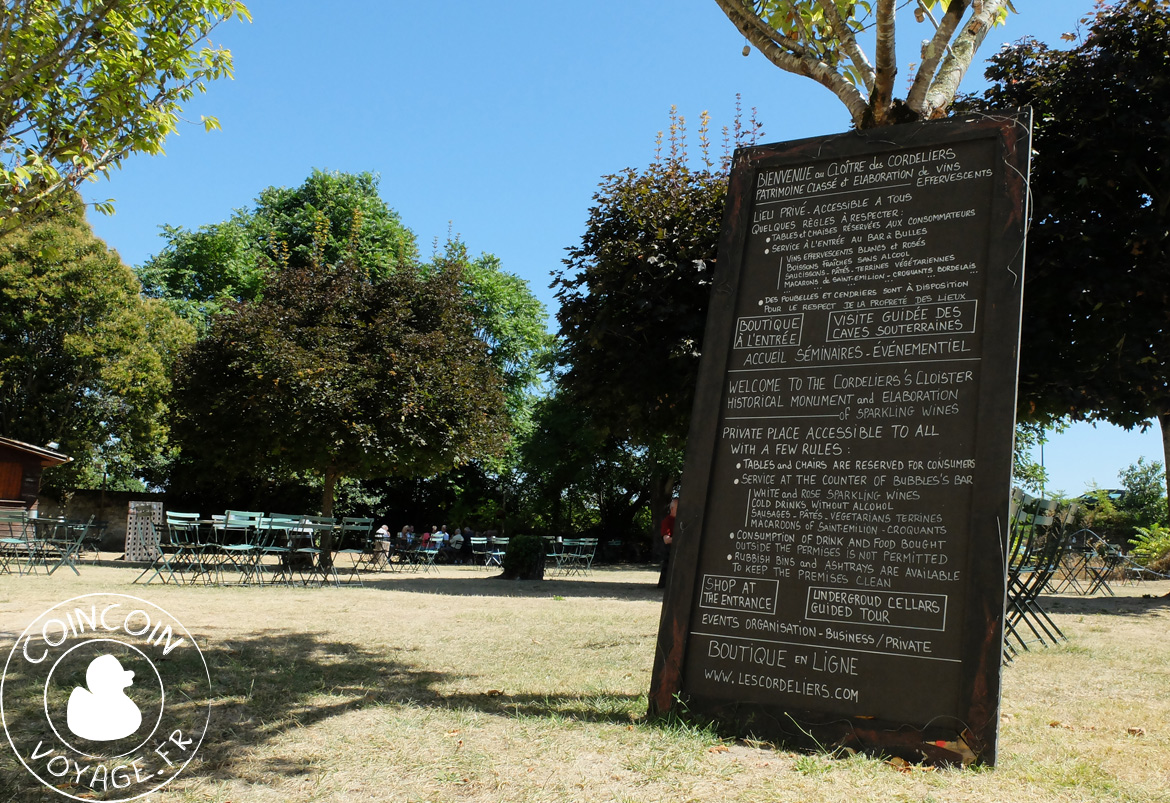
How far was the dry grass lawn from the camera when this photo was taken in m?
3.43

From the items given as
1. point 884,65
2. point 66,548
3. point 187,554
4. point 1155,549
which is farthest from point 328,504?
point 1155,549

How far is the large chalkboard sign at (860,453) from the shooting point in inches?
161

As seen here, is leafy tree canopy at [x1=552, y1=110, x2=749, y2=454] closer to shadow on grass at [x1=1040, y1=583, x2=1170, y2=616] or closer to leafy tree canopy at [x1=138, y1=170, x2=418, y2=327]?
shadow on grass at [x1=1040, y1=583, x2=1170, y2=616]

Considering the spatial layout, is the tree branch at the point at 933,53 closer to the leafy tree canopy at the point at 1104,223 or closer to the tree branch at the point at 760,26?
the tree branch at the point at 760,26

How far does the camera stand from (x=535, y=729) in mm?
4305

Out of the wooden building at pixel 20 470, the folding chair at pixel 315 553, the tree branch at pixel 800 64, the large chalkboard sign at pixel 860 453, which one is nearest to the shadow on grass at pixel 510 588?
the folding chair at pixel 315 553

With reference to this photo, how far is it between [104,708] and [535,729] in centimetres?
248

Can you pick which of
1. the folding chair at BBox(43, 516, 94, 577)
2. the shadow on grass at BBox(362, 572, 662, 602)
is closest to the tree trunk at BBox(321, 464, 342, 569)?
the shadow on grass at BBox(362, 572, 662, 602)

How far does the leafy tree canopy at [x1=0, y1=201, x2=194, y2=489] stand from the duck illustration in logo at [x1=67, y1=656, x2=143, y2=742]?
24.4m

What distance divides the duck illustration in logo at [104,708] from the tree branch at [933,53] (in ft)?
20.8

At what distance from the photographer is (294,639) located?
7.29 meters

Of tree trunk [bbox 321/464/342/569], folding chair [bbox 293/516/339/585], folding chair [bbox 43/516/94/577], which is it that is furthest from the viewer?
tree trunk [bbox 321/464/342/569]

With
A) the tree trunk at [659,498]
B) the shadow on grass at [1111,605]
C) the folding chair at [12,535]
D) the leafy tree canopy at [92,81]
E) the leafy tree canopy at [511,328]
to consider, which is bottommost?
the folding chair at [12,535]

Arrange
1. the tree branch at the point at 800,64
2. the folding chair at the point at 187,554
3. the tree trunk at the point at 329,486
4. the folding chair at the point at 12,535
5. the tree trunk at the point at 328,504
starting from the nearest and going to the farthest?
the tree branch at the point at 800,64 < the folding chair at the point at 187,554 < the tree trunk at the point at 328,504 < the folding chair at the point at 12,535 < the tree trunk at the point at 329,486
